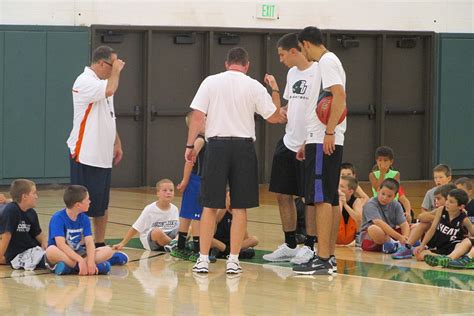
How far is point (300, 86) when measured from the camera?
9.55 m

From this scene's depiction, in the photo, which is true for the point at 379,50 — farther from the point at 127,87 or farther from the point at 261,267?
the point at 261,267

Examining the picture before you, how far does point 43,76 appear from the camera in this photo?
15852 mm

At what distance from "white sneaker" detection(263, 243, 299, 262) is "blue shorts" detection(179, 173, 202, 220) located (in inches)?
28.9

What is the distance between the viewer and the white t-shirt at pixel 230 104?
9016 mm

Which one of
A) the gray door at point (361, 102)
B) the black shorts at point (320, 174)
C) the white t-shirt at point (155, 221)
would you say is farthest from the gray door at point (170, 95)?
the black shorts at point (320, 174)

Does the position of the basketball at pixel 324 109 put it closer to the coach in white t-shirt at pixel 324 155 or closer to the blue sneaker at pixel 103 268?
the coach in white t-shirt at pixel 324 155

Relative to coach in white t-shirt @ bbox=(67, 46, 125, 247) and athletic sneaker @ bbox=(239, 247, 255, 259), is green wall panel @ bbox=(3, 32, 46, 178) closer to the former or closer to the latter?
coach in white t-shirt @ bbox=(67, 46, 125, 247)

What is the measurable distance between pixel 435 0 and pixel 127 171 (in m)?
5.82

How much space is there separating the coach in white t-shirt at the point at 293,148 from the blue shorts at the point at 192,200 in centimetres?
68

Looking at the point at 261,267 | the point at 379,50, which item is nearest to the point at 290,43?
the point at 261,267

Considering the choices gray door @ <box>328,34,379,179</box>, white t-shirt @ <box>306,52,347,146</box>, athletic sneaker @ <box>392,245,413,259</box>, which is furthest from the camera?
gray door @ <box>328,34,379,179</box>

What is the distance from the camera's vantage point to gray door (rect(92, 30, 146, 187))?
16.5 m

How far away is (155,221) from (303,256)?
5.27 feet

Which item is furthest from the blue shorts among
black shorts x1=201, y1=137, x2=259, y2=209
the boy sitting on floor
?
the boy sitting on floor
